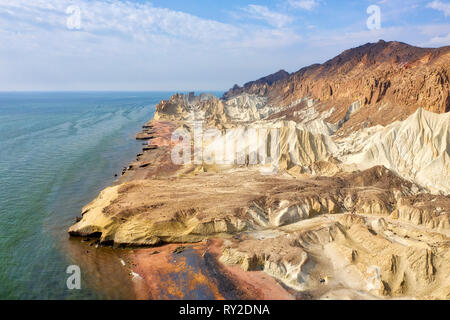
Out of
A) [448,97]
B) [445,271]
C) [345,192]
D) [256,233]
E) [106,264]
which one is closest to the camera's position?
[445,271]

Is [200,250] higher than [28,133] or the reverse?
the reverse

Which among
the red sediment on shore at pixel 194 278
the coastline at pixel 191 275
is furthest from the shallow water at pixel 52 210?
the red sediment on shore at pixel 194 278

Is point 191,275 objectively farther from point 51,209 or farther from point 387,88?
point 387,88

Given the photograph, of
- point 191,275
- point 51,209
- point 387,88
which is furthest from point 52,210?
point 387,88

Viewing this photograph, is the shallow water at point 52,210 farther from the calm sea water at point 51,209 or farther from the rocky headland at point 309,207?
the rocky headland at point 309,207

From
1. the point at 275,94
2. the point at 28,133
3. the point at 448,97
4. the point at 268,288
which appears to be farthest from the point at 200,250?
the point at 275,94

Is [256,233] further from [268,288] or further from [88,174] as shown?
[88,174]

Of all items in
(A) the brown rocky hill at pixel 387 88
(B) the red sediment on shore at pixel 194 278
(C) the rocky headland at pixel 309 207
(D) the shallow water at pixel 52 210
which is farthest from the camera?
(A) the brown rocky hill at pixel 387 88

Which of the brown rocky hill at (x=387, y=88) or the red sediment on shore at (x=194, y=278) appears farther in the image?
the brown rocky hill at (x=387, y=88)

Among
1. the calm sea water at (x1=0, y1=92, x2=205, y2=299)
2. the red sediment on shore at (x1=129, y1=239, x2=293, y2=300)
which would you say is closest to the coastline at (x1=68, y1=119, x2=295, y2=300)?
the red sediment on shore at (x1=129, y1=239, x2=293, y2=300)
